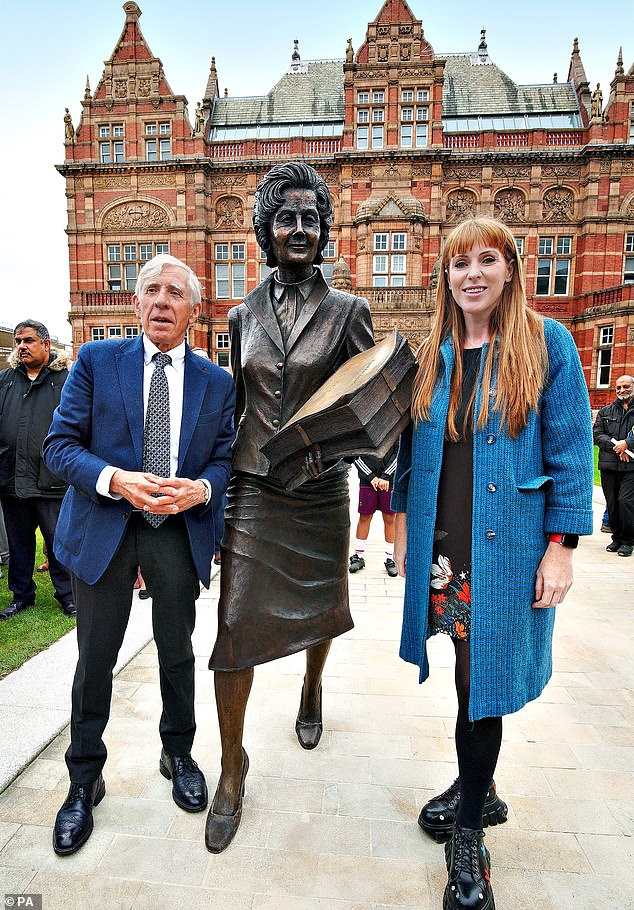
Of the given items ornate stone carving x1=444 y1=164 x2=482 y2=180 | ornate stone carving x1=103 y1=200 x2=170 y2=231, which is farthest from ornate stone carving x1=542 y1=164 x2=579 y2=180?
ornate stone carving x1=103 y1=200 x2=170 y2=231

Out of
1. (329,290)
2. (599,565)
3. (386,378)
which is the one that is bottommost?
(599,565)

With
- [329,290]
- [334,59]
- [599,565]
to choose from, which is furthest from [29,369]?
[334,59]

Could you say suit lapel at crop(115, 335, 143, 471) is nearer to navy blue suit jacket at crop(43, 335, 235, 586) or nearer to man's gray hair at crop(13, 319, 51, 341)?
navy blue suit jacket at crop(43, 335, 235, 586)

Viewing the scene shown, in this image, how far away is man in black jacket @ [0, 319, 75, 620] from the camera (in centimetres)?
455

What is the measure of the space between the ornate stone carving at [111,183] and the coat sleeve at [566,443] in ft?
84.0

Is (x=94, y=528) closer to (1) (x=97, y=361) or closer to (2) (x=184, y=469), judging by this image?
(2) (x=184, y=469)

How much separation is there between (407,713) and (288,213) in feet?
8.71

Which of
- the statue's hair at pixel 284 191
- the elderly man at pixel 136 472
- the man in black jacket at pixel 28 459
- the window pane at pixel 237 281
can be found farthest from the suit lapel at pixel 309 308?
the window pane at pixel 237 281

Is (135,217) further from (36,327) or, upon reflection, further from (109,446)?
(109,446)

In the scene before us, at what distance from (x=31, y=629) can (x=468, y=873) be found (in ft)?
11.6

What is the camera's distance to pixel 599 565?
6516 mm

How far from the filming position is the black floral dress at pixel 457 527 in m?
1.98

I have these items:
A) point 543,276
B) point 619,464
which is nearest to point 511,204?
point 543,276

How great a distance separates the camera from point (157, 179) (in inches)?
917
